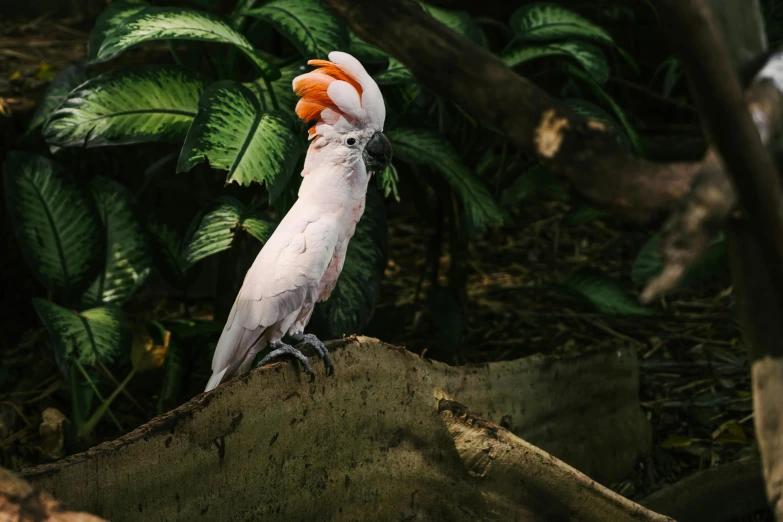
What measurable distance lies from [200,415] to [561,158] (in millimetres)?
739

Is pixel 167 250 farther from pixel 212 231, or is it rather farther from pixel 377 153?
pixel 377 153

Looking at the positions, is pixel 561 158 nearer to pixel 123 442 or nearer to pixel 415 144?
pixel 123 442

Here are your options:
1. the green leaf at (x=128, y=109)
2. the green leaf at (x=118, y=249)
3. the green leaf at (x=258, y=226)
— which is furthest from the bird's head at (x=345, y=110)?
the green leaf at (x=118, y=249)

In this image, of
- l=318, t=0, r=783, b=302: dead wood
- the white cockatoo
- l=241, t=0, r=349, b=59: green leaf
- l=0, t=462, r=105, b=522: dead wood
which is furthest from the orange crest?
l=0, t=462, r=105, b=522: dead wood

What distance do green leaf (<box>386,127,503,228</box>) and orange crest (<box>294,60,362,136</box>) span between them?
0.53 meters

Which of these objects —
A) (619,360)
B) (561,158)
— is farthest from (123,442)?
(619,360)

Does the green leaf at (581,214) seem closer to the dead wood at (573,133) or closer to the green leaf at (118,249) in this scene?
the green leaf at (118,249)

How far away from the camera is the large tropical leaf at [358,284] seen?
174 cm

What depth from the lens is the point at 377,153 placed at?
1.36m

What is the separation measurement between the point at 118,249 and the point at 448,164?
855 mm

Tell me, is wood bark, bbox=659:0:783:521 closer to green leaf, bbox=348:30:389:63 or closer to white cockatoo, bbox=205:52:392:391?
white cockatoo, bbox=205:52:392:391

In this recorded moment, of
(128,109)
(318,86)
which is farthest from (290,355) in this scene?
(128,109)

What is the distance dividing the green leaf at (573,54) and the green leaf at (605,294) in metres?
0.54

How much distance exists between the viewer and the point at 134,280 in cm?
193
